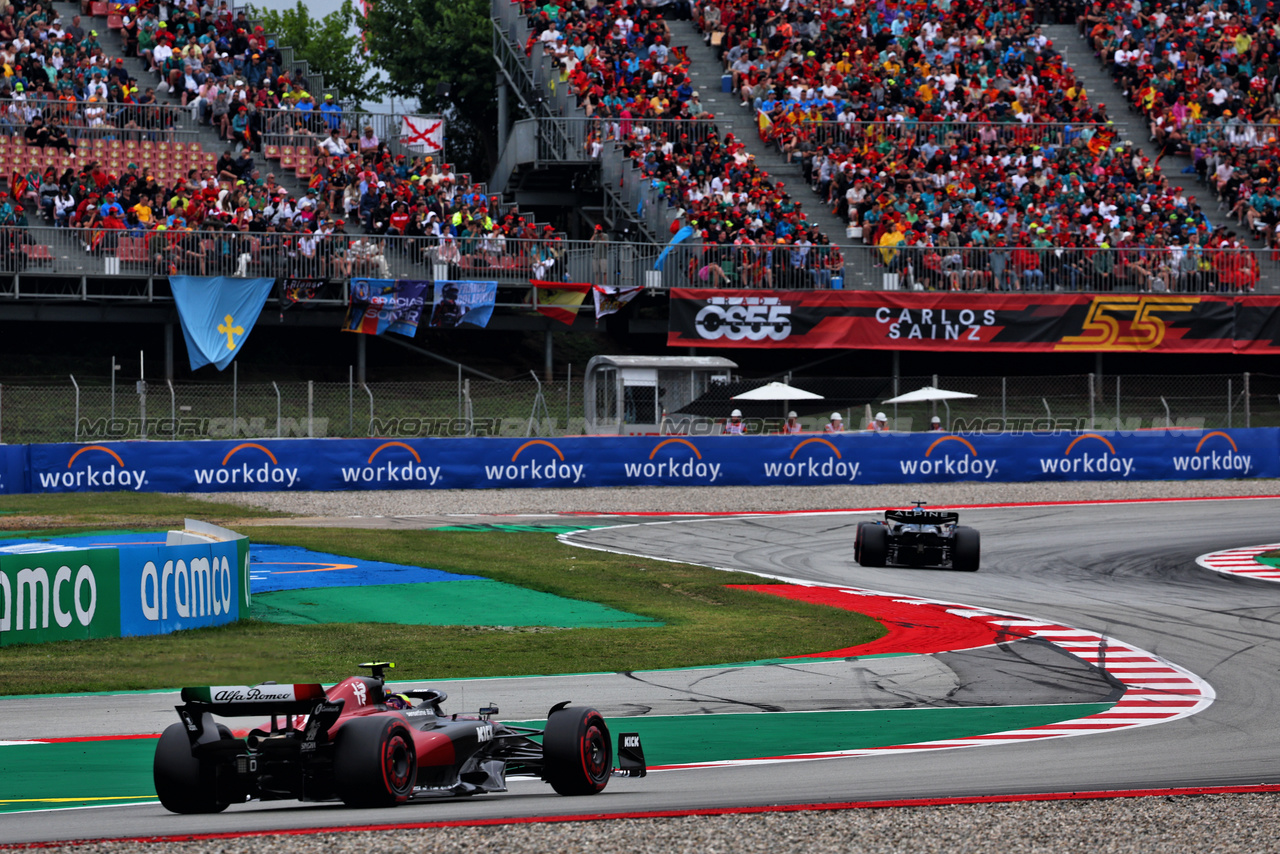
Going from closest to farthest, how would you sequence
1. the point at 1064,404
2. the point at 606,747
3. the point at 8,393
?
the point at 606,747 < the point at 8,393 < the point at 1064,404

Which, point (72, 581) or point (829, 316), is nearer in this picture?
point (72, 581)

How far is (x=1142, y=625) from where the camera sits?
50.5ft

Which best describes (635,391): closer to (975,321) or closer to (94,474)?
(975,321)

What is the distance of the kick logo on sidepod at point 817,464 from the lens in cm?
3069

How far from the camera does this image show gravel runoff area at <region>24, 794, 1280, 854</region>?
21.5 ft

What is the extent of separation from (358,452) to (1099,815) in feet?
75.3

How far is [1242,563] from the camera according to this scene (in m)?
21.2

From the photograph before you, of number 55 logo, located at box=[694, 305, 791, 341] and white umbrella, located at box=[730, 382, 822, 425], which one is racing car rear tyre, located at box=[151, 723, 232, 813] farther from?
number 55 logo, located at box=[694, 305, 791, 341]

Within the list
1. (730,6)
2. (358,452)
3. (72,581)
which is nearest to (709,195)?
(730,6)

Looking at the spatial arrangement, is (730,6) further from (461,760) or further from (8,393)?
(461,760)

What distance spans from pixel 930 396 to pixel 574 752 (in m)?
24.1

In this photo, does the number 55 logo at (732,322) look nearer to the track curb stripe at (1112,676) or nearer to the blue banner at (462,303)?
the blue banner at (462,303)

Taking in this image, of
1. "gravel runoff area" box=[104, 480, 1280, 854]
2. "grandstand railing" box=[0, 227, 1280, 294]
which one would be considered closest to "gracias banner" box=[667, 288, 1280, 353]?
"grandstand railing" box=[0, 227, 1280, 294]

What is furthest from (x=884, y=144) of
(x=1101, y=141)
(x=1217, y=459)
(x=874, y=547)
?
(x=874, y=547)
